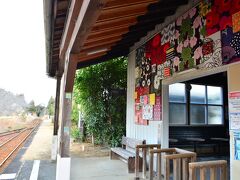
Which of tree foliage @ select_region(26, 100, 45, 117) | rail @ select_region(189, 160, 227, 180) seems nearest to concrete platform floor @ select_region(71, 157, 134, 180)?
rail @ select_region(189, 160, 227, 180)

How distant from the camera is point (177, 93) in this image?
6520 mm

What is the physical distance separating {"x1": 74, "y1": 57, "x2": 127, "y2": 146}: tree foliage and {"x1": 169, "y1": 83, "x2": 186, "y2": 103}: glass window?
2316 mm

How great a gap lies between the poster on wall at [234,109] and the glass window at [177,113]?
10.6 ft

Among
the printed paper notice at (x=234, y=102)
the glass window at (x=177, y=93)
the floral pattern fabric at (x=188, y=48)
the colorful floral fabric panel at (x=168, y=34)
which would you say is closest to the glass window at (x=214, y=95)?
the glass window at (x=177, y=93)

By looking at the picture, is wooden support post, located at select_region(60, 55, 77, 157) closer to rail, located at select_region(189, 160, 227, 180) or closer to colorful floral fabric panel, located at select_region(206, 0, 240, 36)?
rail, located at select_region(189, 160, 227, 180)

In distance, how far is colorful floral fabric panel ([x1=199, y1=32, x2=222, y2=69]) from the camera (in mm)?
3363

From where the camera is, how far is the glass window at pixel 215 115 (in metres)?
6.96

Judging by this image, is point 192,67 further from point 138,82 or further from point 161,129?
point 138,82

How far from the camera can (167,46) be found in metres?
4.72

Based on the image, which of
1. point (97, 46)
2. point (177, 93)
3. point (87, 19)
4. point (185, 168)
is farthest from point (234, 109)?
point (177, 93)

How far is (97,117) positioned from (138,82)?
2886 mm

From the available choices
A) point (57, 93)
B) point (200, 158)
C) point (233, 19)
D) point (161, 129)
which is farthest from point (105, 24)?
point (200, 158)

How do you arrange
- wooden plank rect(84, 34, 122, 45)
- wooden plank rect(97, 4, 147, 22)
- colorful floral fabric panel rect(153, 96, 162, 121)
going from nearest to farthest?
wooden plank rect(97, 4, 147, 22) < wooden plank rect(84, 34, 122, 45) < colorful floral fabric panel rect(153, 96, 162, 121)

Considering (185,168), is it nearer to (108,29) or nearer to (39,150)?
(108,29)
